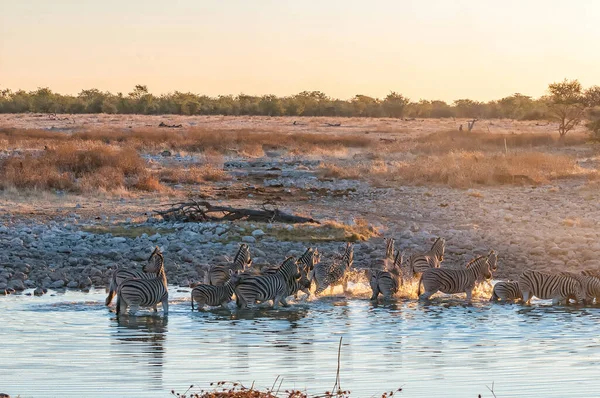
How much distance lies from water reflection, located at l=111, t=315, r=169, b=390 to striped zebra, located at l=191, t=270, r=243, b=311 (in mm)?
618

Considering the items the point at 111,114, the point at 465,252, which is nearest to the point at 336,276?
the point at 465,252

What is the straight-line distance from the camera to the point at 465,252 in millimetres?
18469

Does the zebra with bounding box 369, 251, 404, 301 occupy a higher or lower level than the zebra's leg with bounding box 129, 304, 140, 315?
higher

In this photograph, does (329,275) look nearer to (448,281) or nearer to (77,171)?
(448,281)

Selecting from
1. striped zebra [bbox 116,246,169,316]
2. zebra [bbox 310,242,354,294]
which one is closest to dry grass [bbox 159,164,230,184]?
zebra [bbox 310,242,354,294]

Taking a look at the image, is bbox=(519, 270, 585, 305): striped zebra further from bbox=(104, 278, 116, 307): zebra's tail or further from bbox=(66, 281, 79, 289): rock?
bbox=(66, 281, 79, 289): rock

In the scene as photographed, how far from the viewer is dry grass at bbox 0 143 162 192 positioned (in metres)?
25.8

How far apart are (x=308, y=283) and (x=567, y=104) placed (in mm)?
46679

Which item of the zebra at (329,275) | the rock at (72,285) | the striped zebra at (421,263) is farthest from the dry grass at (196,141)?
the zebra at (329,275)

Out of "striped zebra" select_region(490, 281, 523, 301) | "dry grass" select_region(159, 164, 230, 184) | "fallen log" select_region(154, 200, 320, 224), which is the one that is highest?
"dry grass" select_region(159, 164, 230, 184)

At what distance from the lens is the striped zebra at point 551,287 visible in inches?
A: 535

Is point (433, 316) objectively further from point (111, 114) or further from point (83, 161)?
point (111, 114)

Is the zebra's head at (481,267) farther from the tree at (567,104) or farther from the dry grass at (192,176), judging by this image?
the tree at (567,104)

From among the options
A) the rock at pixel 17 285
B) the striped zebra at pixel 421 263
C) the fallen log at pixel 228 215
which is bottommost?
the rock at pixel 17 285
